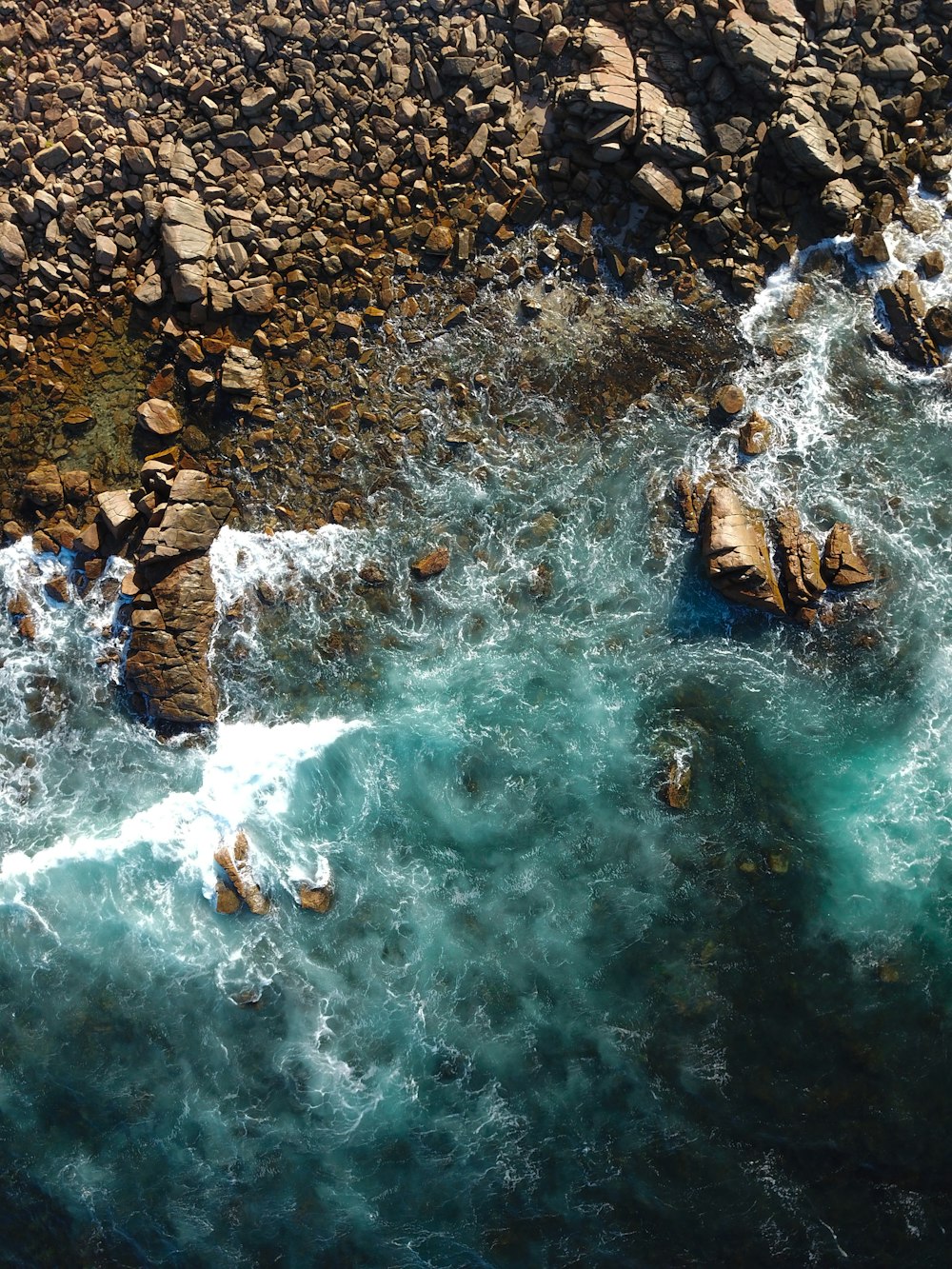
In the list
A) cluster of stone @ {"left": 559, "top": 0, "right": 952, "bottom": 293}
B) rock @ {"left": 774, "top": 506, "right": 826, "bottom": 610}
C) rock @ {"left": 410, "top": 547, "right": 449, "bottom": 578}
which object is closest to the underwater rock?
rock @ {"left": 774, "top": 506, "right": 826, "bottom": 610}

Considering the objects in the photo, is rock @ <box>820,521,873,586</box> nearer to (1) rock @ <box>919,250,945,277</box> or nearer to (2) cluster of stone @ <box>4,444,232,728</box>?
(1) rock @ <box>919,250,945,277</box>

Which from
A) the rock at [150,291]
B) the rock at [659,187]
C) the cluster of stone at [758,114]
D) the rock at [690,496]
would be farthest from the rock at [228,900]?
the rock at [659,187]

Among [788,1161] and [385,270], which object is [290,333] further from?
[788,1161]

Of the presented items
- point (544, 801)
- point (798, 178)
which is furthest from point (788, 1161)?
point (798, 178)

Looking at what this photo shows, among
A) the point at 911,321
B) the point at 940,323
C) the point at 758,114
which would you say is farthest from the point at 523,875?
the point at 758,114

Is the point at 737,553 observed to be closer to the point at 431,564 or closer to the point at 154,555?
the point at 431,564

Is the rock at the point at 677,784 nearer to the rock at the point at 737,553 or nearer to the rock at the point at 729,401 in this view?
the rock at the point at 737,553
